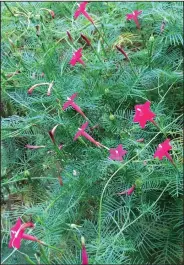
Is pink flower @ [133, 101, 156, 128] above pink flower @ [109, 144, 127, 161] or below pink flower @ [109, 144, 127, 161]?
above

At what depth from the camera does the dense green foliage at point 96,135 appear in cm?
99

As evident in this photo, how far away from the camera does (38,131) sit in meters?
1.22

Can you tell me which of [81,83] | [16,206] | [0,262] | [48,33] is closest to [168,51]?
[81,83]

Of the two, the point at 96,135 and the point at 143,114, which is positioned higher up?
the point at 143,114

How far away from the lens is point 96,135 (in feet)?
3.81

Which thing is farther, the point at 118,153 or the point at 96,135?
the point at 96,135

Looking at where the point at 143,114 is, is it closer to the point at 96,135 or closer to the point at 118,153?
the point at 118,153

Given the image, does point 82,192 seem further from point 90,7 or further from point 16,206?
point 90,7

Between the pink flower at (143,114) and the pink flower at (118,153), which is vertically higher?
the pink flower at (143,114)

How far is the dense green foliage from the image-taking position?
990 millimetres

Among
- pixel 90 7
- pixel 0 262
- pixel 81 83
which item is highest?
pixel 90 7

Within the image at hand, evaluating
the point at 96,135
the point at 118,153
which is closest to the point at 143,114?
the point at 118,153

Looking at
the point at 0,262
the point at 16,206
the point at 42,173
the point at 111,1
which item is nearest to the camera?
the point at 0,262

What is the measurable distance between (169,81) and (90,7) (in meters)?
0.41
